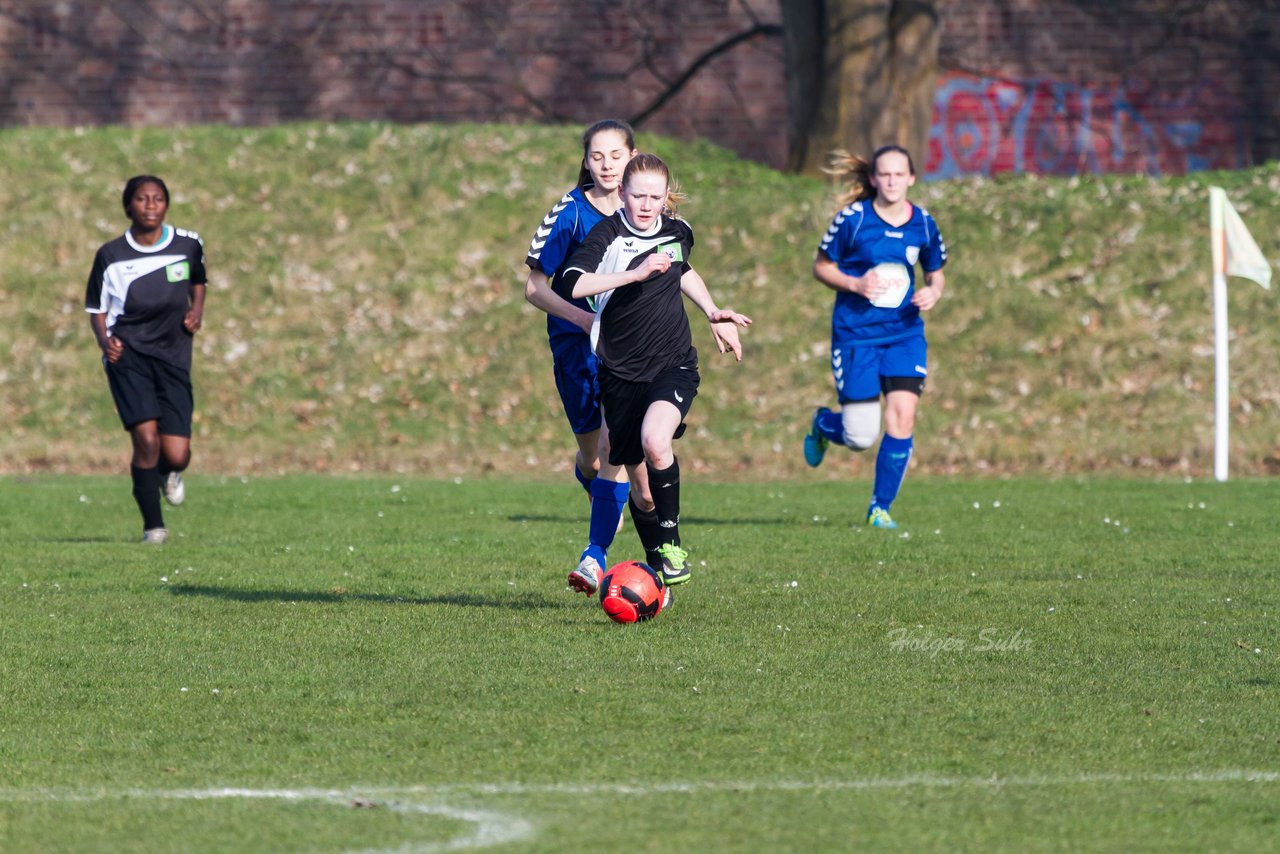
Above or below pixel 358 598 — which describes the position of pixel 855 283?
above

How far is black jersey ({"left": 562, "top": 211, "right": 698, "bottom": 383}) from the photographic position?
7543 mm

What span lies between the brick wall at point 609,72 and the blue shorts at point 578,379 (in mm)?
14912

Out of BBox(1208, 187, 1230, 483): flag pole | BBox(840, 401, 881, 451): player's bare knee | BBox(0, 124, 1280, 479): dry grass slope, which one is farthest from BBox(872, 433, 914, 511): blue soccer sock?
BBox(0, 124, 1280, 479): dry grass slope

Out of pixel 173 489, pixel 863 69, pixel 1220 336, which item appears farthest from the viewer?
pixel 863 69

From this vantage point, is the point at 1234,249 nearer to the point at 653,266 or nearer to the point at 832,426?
the point at 832,426

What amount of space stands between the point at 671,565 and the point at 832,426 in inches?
169

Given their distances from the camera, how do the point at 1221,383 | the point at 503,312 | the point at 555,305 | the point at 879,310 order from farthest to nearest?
the point at 503,312 < the point at 1221,383 < the point at 879,310 < the point at 555,305

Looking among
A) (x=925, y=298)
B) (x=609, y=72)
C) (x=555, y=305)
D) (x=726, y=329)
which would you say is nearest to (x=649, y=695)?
(x=726, y=329)

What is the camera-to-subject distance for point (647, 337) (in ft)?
25.2

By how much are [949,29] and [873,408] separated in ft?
43.9

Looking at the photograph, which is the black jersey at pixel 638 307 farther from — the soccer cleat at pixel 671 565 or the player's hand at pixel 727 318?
the soccer cleat at pixel 671 565

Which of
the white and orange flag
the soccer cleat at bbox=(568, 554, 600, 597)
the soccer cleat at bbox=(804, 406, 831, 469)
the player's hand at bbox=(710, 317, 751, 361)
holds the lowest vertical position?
the soccer cleat at bbox=(568, 554, 600, 597)

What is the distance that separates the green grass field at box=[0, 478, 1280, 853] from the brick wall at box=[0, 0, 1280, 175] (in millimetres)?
13282

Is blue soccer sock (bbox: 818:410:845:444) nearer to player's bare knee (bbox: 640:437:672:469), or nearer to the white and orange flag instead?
player's bare knee (bbox: 640:437:672:469)
